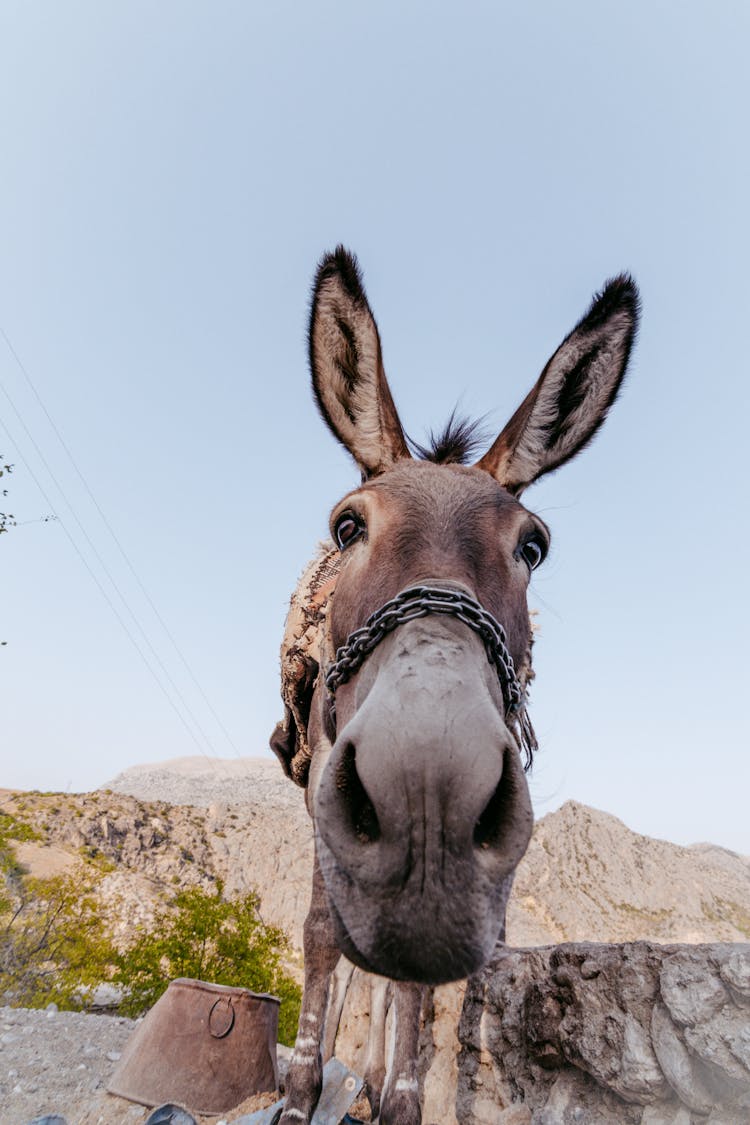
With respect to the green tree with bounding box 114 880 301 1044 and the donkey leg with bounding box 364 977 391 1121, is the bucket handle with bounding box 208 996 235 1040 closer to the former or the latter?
the donkey leg with bounding box 364 977 391 1121

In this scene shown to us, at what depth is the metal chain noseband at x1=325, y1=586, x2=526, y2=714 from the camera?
6.16ft

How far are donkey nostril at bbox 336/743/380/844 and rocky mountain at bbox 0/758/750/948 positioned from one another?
10793mm

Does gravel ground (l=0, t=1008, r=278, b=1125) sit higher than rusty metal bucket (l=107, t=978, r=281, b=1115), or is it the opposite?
rusty metal bucket (l=107, t=978, r=281, b=1115)

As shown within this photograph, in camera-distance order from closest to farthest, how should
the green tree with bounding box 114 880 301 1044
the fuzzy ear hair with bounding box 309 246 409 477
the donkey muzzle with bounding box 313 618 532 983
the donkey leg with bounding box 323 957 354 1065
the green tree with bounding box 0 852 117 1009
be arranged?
1. the donkey muzzle with bounding box 313 618 532 983
2. the fuzzy ear hair with bounding box 309 246 409 477
3. the donkey leg with bounding box 323 957 354 1065
4. the green tree with bounding box 114 880 301 1044
5. the green tree with bounding box 0 852 117 1009

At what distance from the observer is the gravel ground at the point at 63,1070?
390cm

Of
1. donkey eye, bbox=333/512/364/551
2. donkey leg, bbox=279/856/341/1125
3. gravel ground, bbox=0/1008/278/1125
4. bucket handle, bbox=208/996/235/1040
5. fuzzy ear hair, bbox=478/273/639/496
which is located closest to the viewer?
donkey eye, bbox=333/512/364/551

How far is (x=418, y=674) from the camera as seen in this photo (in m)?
1.57

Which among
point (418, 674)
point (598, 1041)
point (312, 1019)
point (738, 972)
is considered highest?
point (418, 674)

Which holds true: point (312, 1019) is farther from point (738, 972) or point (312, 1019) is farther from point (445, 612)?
point (445, 612)

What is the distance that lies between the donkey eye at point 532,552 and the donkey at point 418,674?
0.02 metres

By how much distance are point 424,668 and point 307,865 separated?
25665mm

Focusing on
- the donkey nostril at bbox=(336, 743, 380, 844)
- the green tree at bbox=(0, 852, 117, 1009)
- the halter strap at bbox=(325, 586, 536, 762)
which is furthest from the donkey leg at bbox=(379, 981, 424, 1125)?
the green tree at bbox=(0, 852, 117, 1009)

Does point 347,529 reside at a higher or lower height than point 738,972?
higher

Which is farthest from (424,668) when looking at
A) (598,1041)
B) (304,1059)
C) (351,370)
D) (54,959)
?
(54,959)
